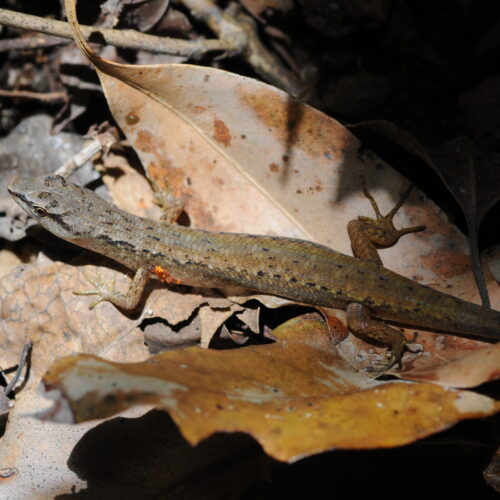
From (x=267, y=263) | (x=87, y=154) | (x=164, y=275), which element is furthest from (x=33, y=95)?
(x=267, y=263)

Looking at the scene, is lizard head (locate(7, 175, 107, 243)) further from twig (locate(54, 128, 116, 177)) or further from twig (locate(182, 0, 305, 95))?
twig (locate(182, 0, 305, 95))

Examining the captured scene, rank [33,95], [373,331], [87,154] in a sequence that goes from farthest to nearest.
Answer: [33,95]
[87,154]
[373,331]

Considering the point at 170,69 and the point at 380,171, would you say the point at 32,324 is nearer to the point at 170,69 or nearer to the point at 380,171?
the point at 170,69

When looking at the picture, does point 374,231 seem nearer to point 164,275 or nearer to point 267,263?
point 267,263

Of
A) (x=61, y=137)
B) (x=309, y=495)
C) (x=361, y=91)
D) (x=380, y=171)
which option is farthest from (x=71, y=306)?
(x=361, y=91)

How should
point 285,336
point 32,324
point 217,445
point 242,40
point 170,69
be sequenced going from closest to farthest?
point 217,445
point 285,336
point 170,69
point 32,324
point 242,40

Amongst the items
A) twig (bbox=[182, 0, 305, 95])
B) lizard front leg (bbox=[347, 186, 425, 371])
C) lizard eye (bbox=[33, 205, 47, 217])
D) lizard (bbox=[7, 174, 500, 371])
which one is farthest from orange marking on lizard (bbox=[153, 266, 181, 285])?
twig (bbox=[182, 0, 305, 95])
